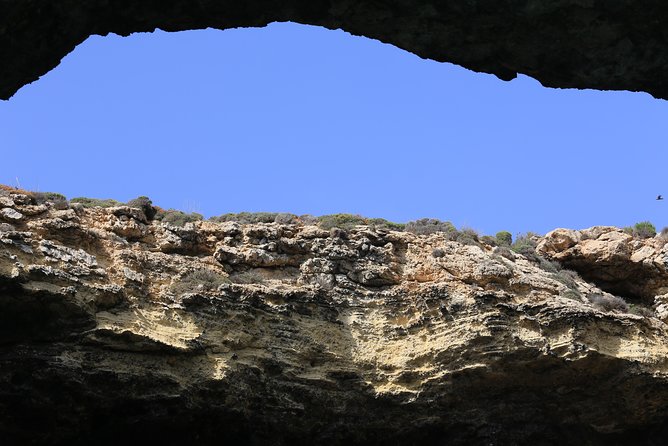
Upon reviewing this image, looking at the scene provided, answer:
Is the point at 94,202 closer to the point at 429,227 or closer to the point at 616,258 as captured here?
the point at 429,227

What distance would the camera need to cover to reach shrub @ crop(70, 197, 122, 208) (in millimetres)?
24672

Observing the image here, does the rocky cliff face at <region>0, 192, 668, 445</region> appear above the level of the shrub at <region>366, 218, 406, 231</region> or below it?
below

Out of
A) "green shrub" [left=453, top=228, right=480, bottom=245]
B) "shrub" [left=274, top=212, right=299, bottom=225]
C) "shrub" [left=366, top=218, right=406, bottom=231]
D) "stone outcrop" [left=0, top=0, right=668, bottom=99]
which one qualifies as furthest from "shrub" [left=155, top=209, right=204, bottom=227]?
"stone outcrop" [left=0, top=0, right=668, bottom=99]

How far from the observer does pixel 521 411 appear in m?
22.9

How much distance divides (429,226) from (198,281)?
22.2ft

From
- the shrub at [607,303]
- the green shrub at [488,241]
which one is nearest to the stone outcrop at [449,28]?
the shrub at [607,303]

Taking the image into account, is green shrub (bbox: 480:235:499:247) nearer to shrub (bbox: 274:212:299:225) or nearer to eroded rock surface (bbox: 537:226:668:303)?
eroded rock surface (bbox: 537:226:668:303)

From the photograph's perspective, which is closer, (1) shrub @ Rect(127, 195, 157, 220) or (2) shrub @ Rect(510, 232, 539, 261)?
(1) shrub @ Rect(127, 195, 157, 220)

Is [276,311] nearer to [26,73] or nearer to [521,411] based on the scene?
[521,411]

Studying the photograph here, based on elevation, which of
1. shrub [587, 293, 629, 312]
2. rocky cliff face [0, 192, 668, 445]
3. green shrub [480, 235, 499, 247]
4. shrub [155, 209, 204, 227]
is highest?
green shrub [480, 235, 499, 247]

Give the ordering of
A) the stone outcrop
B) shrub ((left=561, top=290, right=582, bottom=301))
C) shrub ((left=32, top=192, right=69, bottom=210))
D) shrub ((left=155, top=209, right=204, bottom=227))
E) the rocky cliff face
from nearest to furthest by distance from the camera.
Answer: the stone outcrop → the rocky cliff face → shrub ((left=32, top=192, right=69, bottom=210)) → shrub ((left=561, top=290, right=582, bottom=301)) → shrub ((left=155, top=209, right=204, bottom=227))

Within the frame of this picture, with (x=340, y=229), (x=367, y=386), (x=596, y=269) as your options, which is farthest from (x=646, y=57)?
(x=596, y=269)

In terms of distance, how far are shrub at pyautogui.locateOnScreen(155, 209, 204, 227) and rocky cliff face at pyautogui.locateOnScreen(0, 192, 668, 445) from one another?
450 mm

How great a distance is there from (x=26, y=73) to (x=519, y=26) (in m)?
4.16
